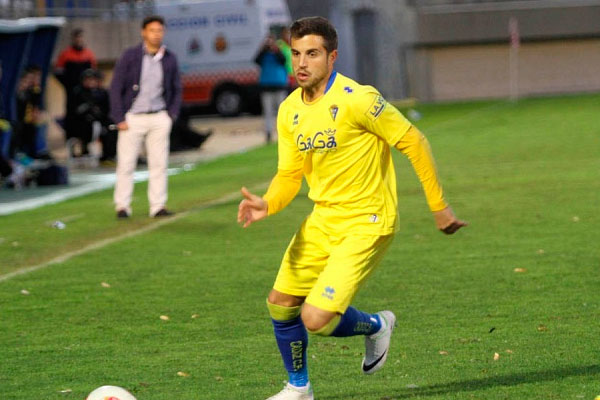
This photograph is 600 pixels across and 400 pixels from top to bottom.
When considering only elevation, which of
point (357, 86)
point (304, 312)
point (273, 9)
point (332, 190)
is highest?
Result: point (357, 86)

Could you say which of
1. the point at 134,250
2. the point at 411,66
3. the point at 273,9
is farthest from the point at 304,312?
the point at 411,66

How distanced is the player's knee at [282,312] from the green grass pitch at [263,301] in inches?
19.5

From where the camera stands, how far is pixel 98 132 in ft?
76.0

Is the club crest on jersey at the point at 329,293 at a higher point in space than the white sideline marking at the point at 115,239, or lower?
higher

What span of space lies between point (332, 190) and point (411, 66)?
4471cm

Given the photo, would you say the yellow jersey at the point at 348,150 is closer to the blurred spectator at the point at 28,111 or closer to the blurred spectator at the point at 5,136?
the blurred spectator at the point at 5,136

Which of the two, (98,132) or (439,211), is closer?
(439,211)

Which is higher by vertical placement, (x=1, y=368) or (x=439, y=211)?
(x=439, y=211)

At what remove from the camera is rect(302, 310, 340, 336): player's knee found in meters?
5.90

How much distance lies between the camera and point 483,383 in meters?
6.58

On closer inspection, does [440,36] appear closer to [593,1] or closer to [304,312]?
[593,1]

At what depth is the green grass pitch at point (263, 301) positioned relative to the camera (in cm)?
680

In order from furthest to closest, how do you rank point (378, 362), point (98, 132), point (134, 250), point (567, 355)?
1. point (98, 132)
2. point (134, 250)
3. point (567, 355)
4. point (378, 362)

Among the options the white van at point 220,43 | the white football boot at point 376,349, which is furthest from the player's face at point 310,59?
the white van at point 220,43
